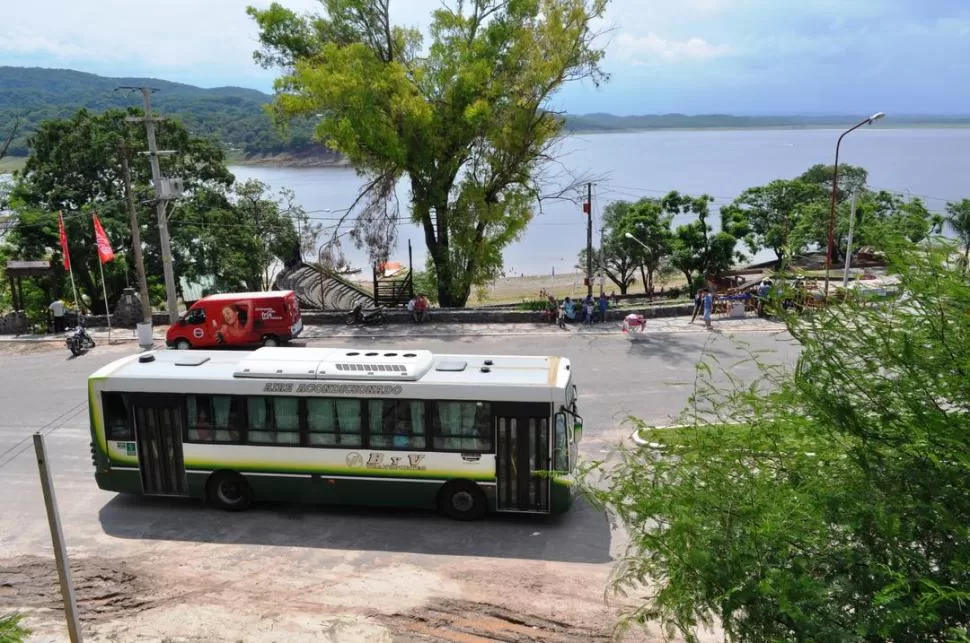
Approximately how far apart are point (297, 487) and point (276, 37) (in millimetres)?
23064

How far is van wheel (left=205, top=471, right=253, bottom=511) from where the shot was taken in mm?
13438

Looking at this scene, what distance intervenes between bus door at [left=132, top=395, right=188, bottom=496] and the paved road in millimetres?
520

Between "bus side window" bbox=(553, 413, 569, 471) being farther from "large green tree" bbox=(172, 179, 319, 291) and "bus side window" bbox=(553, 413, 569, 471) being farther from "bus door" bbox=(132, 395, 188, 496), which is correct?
"large green tree" bbox=(172, 179, 319, 291)

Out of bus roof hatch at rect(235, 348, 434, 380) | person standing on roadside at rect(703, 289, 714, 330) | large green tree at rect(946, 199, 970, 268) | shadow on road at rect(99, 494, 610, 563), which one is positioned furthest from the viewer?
large green tree at rect(946, 199, 970, 268)

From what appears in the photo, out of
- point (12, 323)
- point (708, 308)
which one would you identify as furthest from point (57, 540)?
point (12, 323)

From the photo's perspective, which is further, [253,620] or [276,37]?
[276,37]

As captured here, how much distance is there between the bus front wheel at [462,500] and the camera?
12.7 m

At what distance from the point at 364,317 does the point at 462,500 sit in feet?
54.2

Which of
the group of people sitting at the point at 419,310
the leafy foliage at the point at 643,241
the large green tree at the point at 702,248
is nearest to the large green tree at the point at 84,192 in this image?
the group of people sitting at the point at 419,310

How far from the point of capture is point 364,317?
28.5 m

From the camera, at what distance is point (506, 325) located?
27938mm

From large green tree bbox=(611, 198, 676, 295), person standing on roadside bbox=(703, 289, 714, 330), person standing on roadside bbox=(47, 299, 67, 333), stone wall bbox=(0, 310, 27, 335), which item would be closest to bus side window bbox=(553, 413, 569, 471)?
person standing on roadside bbox=(703, 289, 714, 330)

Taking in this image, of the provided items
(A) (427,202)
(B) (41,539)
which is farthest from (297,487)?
(A) (427,202)

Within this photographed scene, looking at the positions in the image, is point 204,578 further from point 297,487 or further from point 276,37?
point 276,37
